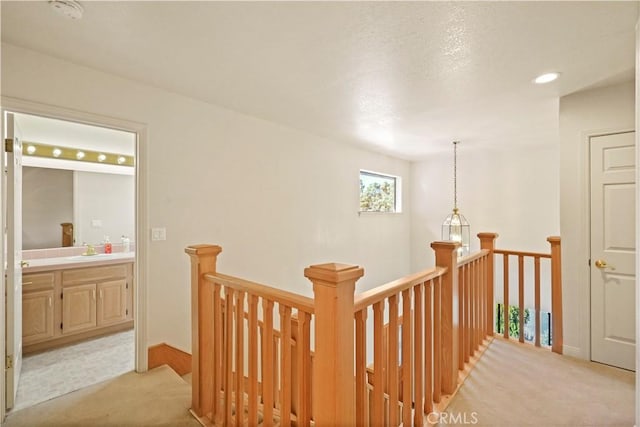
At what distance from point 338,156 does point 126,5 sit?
Answer: 3026 millimetres

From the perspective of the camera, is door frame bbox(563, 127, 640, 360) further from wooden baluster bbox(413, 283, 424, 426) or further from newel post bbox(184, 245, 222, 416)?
newel post bbox(184, 245, 222, 416)

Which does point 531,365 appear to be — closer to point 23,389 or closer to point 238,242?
point 238,242

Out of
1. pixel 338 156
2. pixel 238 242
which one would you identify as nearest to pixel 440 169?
pixel 338 156

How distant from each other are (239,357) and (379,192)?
13.4 ft

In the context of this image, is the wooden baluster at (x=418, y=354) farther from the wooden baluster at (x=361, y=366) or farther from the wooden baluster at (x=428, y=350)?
the wooden baluster at (x=361, y=366)

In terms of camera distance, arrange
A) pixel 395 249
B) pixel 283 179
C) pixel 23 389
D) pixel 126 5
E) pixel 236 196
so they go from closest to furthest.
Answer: pixel 126 5 → pixel 23 389 → pixel 236 196 → pixel 283 179 → pixel 395 249

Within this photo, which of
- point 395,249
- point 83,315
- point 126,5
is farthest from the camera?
point 395,249

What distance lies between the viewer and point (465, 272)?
2.36 m

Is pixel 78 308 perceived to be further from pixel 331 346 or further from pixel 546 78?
pixel 546 78

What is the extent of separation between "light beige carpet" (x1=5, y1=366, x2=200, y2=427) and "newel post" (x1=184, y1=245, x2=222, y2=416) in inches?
6.1

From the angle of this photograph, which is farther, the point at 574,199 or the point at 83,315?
the point at 83,315

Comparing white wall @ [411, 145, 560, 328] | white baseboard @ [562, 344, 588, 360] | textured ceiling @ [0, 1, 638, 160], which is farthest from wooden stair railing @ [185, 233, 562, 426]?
white wall @ [411, 145, 560, 328]

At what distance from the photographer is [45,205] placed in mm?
3646

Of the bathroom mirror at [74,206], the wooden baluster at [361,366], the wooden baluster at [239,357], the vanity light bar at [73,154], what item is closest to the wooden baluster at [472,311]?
the wooden baluster at [361,366]
